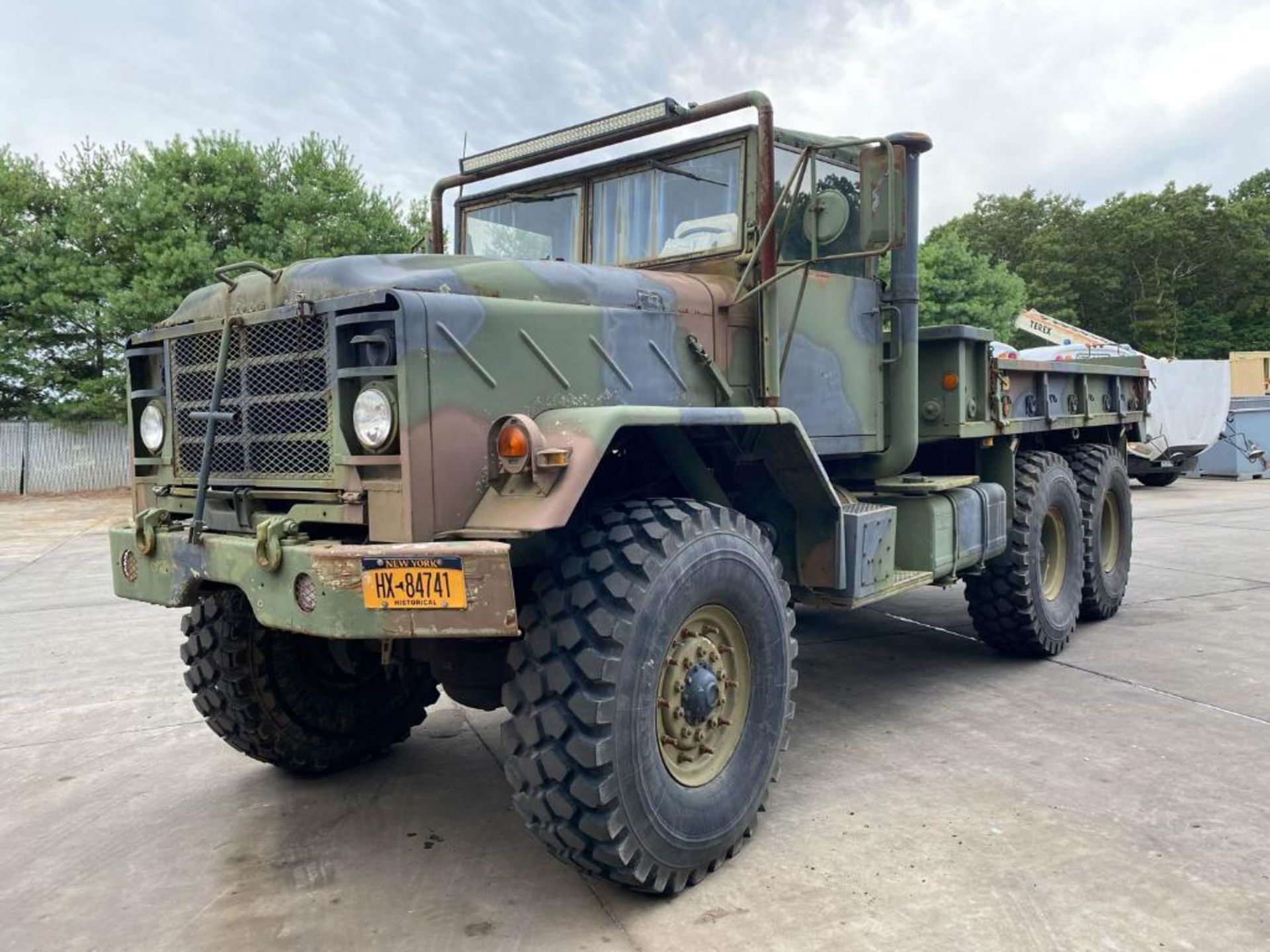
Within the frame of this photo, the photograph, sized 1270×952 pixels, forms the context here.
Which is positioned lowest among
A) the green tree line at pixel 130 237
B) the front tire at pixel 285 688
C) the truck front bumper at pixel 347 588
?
the front tire at pixel 285 688

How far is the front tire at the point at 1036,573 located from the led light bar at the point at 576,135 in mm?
3101

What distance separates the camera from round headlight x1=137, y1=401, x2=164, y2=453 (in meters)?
3.55

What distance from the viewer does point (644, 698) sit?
111 inches

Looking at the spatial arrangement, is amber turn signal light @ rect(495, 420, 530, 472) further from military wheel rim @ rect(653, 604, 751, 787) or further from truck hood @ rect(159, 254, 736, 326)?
military wheel rim @ rect(653, 604, 751, 787)

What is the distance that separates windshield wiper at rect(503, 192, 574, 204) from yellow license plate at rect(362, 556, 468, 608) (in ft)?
7.96

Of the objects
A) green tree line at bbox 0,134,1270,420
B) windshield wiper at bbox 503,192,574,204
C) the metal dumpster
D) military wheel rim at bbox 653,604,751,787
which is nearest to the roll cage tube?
windshield wiper at bbox 503,192,574,204

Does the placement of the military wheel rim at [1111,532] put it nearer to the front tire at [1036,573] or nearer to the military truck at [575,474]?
the front tire at [1036,573]

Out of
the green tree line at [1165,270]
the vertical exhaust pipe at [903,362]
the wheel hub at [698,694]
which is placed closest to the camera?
the wheel hub at [698,694]

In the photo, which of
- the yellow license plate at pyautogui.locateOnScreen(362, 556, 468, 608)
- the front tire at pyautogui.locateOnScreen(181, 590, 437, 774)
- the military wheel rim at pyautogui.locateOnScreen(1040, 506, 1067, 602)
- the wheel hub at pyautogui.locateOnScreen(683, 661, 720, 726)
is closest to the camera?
the yellow license plate at pyautogui.locateOnScreen(362, 556, 468, 608)

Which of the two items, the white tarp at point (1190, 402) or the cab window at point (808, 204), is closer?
the cab window at point (808, 204)

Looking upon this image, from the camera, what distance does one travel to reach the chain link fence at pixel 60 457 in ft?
67.3

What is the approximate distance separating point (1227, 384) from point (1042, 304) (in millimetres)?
27461

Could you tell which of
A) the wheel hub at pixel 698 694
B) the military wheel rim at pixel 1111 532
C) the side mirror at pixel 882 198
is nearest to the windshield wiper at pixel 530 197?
the side mirror at pixel 882 198

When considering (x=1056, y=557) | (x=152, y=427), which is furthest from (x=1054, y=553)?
(x=152, y=427)
